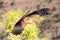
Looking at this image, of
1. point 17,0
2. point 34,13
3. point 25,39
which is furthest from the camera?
point 17,0

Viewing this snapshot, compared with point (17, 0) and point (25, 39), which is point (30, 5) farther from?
point (25, 39)

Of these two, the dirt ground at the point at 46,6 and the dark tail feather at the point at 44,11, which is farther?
the dark tail feather at the point at 44,11

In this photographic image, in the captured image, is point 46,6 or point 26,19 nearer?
point 26,19

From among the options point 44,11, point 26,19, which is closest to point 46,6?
point 44,11

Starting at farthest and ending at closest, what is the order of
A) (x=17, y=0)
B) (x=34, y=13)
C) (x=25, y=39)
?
(x=17, y=0), (x=34, y=13), (x=25, y=39)

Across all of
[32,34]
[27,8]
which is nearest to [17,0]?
[27,8]

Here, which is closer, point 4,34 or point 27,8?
point 4,34

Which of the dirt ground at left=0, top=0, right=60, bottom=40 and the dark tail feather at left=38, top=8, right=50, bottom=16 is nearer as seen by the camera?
the dirt ground at left=0, top=0, right=60, bottom=40

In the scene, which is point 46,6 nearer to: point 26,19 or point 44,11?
point 44,11
